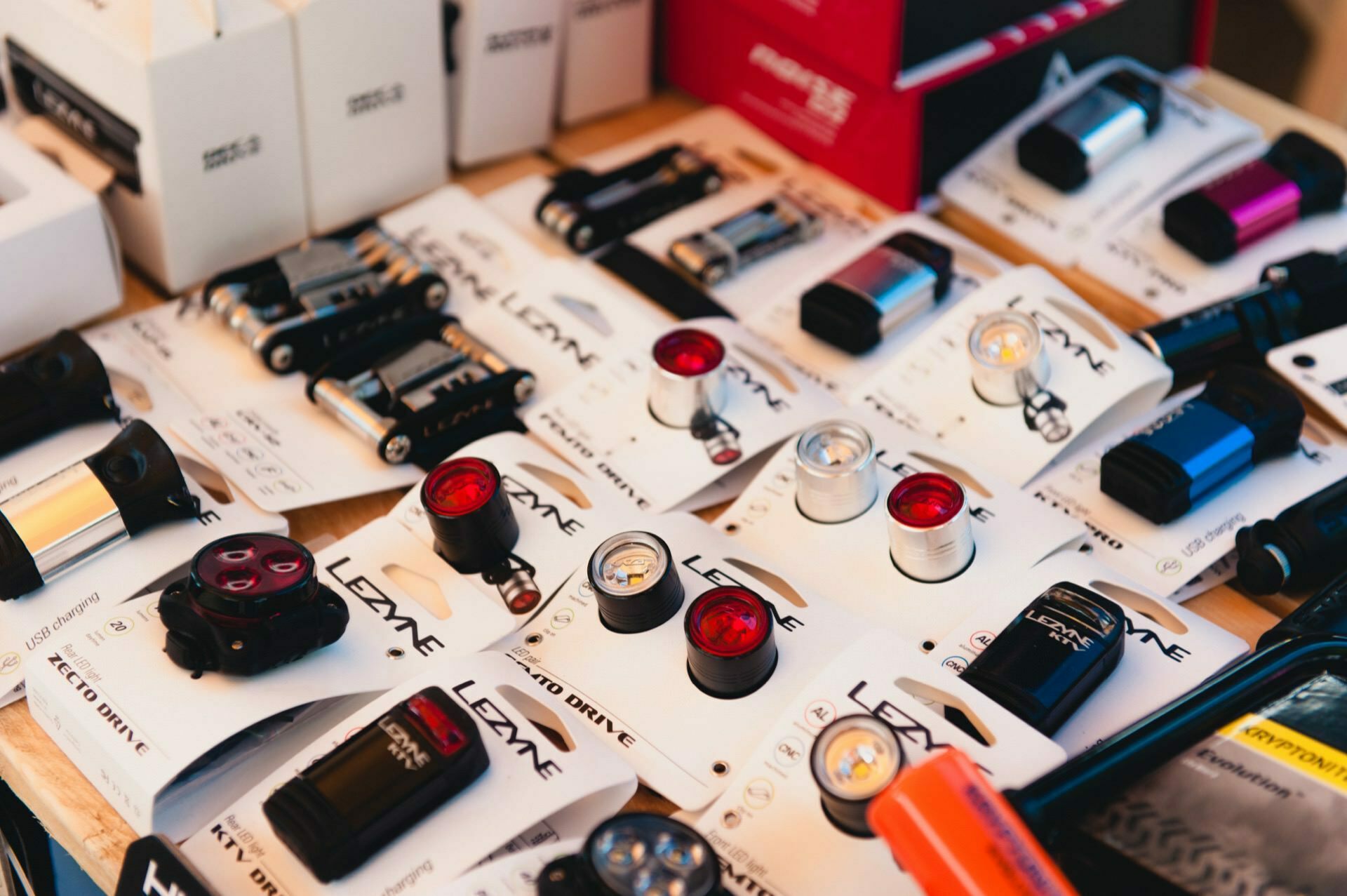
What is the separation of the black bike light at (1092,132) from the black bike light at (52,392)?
0.98m

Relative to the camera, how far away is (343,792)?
876mm

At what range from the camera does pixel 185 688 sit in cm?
95

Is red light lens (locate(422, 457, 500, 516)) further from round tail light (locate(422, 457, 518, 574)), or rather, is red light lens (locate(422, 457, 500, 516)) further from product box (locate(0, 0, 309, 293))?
product box (locate(0, 0, 309, 293))

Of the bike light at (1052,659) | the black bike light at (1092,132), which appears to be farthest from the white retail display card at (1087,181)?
the bike light at (1052,659)

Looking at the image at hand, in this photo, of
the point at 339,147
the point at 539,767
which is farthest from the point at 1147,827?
the point at 339,147

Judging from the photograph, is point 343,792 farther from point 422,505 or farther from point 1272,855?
point 1272,855

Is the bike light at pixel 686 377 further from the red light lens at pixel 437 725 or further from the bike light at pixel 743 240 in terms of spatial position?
the red light lens at pixel 437 725

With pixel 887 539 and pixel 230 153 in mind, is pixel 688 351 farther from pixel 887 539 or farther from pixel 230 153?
pixel 230 153

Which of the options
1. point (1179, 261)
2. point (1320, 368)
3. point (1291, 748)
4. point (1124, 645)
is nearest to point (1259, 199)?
point (1179, 261)

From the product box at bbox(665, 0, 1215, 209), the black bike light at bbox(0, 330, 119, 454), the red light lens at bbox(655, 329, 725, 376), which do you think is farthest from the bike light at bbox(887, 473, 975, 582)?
the black bike light at bbox(0, 330, 119, 454)

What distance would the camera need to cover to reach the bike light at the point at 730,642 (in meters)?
0.95

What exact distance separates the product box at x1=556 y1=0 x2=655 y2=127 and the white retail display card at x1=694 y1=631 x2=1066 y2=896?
37.2 inches

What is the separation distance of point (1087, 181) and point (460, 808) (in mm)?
993

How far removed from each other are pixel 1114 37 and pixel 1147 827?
1.10 meters
